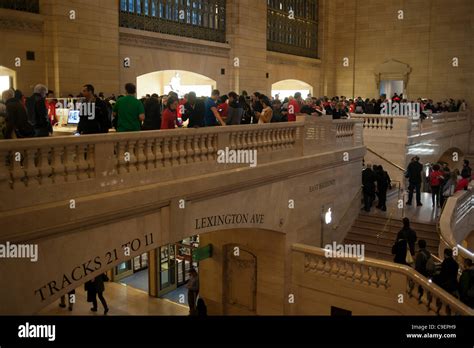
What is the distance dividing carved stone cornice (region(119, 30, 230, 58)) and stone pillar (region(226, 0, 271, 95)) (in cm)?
63

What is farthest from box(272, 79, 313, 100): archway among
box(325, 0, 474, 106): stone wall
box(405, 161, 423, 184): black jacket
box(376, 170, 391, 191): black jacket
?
box(376, 170, 391, 191): black jacket

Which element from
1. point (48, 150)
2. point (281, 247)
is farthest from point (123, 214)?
point (281, 247)

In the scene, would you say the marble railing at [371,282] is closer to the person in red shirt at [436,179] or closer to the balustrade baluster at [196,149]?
the balustrade baluster at [196,149]

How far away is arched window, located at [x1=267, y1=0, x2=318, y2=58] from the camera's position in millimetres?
24891

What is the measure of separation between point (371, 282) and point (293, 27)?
18809 millimetres

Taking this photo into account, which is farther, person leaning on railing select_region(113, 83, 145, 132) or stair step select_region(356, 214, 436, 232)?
stair step select_region(356, 214, 436, 232)

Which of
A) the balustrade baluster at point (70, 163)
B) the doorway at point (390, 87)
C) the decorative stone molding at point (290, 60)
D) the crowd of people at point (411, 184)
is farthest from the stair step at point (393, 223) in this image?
the doorway at point (390, 87)

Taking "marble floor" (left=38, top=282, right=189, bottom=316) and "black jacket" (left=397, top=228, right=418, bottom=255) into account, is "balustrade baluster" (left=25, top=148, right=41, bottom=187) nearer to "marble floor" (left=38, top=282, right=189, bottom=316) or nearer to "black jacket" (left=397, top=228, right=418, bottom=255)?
"black jacket" (left=397, top=228, right=418, bottom=255)

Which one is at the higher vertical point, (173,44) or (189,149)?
(173,44)

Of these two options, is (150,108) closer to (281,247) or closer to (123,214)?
(123,214)

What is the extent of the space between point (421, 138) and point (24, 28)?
48.7 feet

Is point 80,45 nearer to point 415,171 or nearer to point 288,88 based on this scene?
point 415,171

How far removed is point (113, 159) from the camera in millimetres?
7070

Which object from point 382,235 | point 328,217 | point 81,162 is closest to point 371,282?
point 328,217
